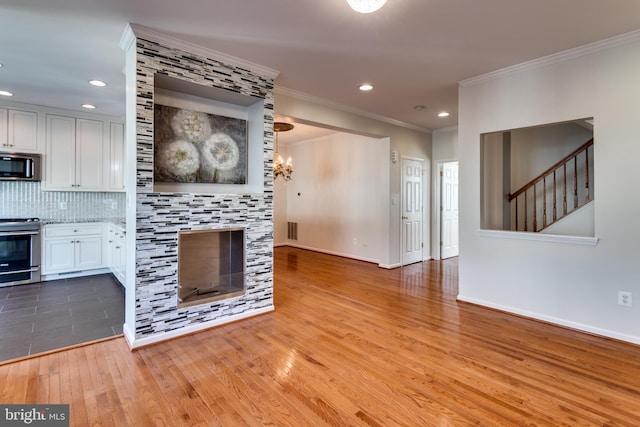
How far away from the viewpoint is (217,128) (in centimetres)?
345

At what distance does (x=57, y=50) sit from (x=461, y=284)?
500cm

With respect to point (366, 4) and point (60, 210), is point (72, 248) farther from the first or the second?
point (366, 4)

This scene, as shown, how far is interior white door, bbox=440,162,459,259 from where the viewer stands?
22.1ft

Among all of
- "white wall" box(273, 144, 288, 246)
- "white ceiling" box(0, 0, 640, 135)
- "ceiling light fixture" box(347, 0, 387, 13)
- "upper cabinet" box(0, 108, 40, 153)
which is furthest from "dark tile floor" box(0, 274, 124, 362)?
"white wall" box(273, 144, 288, 246)

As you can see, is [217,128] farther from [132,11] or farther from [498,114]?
[498,114]

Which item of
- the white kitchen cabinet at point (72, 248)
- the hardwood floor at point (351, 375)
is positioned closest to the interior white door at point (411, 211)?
the hardwood floor at point (351, 375)

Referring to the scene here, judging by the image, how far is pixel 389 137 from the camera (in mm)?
5770

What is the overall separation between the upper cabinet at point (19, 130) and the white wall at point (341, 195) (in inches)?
193

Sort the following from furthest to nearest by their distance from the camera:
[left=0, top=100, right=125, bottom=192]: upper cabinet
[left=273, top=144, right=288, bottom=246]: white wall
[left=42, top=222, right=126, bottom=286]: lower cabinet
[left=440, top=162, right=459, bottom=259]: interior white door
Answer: [left=273, top=144, right=288, bottom=246]: white wall → [left=440, top=162, right=459, bottom=259]: interior white door → [left=42, top=222, right=126, bottom=286]: lower cabinet → [left=0, top=100, right=125, bottom=192]: upper cabinet

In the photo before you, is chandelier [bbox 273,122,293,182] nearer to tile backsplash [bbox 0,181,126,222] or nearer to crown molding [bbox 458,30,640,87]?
crown molding [bbox 458,30,640,87]

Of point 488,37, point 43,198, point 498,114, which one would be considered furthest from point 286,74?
point 43,198

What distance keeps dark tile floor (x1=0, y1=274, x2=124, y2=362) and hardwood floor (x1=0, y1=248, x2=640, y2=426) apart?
295mm

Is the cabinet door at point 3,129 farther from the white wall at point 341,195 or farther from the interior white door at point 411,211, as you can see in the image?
the interior white door at point 411,211

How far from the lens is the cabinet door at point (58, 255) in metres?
4.78
